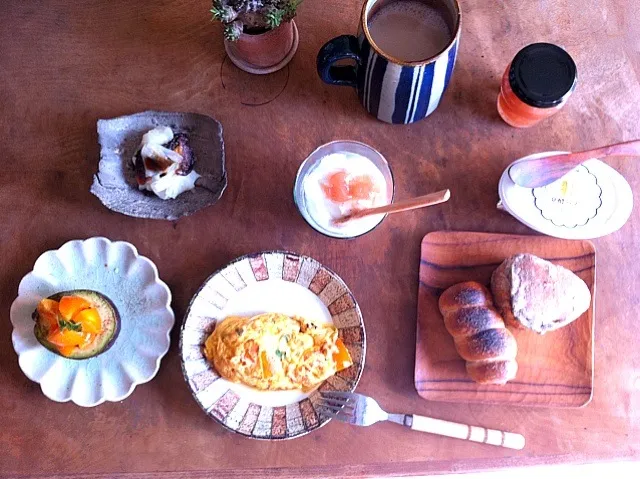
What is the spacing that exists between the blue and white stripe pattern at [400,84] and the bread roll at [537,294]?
0.35 metres

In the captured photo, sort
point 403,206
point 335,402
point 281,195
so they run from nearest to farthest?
1. point 403,206
2. point 335,402
3. point 281,195

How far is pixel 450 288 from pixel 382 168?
0.27 meters

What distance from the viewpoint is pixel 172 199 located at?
117 cm

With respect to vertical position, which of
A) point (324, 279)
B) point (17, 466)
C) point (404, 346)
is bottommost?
point (17, 466)

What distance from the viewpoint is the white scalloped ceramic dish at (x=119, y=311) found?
1.10m

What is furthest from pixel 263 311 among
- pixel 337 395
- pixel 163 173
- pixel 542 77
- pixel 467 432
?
pixel 542 77

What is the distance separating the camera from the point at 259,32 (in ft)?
3.69

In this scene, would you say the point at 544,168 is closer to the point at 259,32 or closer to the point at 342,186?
the point at 342,186

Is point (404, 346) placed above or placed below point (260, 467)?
above

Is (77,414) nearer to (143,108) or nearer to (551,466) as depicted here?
(143,108)

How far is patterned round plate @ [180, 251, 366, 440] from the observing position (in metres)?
1.08

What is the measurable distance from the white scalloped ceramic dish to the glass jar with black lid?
795 mm

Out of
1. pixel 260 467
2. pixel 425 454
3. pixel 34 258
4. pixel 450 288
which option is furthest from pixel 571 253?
pixel 34 258

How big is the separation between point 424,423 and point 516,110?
25.7 inches
